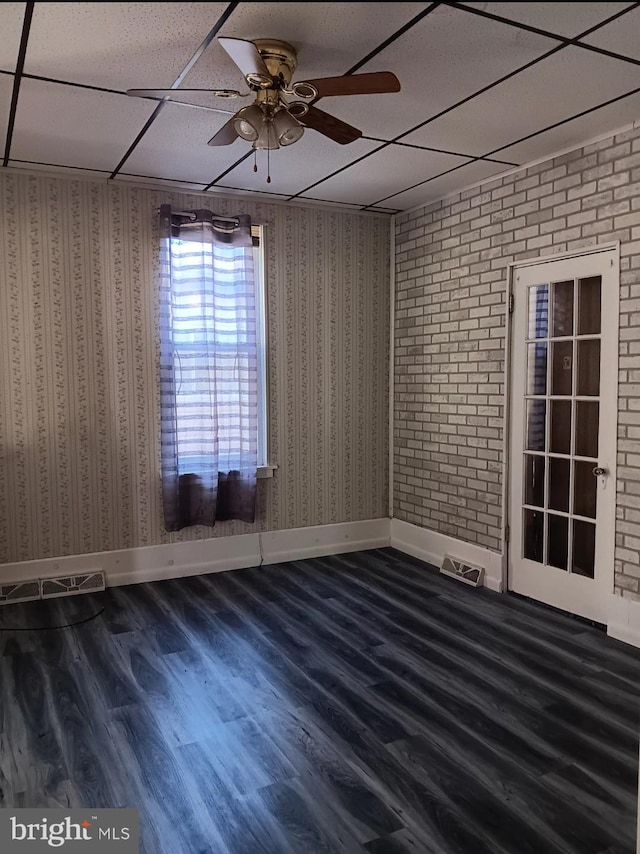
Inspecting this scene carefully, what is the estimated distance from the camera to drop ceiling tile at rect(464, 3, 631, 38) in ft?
7.27

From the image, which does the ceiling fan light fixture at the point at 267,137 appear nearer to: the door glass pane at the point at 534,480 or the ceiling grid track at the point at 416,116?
the ceiling grid track at the point at 416,116

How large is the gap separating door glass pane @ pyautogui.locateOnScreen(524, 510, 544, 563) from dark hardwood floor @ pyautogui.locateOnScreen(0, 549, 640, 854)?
14.6 inches

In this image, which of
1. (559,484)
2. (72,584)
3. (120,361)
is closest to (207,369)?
(120,361)

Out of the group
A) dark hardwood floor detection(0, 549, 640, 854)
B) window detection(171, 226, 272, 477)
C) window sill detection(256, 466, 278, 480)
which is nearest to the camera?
dark hardwood floor detection(0, 549, 640, 854)

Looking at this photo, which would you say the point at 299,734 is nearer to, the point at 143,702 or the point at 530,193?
the point at 143,702

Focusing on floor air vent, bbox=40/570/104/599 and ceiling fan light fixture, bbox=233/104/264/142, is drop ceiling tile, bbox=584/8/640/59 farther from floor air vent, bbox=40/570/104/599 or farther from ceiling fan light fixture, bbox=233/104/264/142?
floor air vent, bbox=40/570/104/599

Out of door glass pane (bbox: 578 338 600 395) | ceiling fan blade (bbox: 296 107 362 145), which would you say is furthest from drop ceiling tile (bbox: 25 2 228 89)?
door glass pane (bbox: 578 338 600 395)

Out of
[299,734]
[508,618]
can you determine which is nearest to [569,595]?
[508,618]

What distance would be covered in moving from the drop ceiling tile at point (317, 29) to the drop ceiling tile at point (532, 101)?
2.38 feet

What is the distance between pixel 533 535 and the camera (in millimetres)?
4105

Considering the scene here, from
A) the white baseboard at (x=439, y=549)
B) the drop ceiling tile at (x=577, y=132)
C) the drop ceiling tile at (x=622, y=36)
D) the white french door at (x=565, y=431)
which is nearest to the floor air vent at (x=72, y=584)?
the white baseboard at (x=439, y=549)

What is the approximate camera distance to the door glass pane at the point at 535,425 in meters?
4.01

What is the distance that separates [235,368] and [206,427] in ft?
1.60

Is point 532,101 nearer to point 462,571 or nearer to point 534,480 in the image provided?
point 534,480
